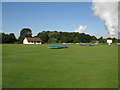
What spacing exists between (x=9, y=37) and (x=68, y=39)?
107ft

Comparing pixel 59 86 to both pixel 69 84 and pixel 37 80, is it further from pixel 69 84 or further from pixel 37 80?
pixel 37 80

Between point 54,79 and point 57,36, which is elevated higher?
point 57,36

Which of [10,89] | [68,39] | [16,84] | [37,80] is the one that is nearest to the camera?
[10,89]

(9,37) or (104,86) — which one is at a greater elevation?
(9,37)

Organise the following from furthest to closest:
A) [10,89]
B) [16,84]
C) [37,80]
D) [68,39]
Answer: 1. [68,39]
2. [37,80]
3. [16,84]
4. [10,89]

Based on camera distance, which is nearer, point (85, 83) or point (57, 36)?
point (85, 83)

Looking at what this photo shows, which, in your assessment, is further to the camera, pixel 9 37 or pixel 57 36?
pixel 57 36

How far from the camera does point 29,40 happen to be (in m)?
64.8

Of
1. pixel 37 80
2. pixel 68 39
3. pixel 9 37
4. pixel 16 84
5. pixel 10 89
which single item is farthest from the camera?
pixel 68 39

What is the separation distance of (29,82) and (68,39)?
2904 inches

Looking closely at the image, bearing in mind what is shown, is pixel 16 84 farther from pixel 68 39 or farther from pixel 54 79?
pixel 68 39

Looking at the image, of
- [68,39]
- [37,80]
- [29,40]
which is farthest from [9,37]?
[37,80]

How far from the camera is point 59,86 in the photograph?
4.23m

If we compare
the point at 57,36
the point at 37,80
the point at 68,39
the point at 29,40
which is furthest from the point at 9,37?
the point at 37,80
